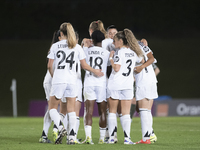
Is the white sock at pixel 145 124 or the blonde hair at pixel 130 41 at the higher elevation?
the blonde hair at pixel 130 41

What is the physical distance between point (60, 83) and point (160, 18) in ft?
104

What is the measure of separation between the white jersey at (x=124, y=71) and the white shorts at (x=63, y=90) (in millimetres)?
676

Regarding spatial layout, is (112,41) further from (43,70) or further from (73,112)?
(43,70)

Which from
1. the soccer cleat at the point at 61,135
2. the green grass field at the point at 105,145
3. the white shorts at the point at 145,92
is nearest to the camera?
the green grass field at the point at 105,145

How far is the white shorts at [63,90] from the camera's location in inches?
272

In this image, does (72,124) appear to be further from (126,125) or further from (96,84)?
(126,125)

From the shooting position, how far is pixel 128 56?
284 inches

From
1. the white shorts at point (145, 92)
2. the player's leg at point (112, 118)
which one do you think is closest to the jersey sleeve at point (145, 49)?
the white shorts at point (145, 92)

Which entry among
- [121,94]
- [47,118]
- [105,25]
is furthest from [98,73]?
[105,25]

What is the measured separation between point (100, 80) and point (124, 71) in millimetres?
472

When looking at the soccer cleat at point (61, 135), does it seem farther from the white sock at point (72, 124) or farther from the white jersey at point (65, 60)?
the white jersey at point (65, 60)

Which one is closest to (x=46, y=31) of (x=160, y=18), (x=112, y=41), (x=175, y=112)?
(x=160, y=18)

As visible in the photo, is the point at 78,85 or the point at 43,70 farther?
the point at 43,70

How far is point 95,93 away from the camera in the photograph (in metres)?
7.28
